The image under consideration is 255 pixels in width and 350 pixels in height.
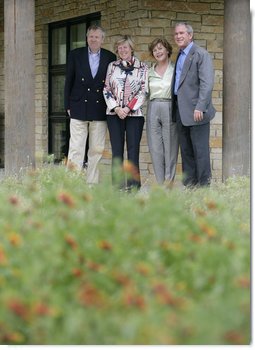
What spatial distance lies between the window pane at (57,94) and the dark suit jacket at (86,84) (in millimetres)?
3103

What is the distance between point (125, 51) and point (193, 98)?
763 millimetres

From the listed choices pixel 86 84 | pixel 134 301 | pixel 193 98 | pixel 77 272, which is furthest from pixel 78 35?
pixel 134 301

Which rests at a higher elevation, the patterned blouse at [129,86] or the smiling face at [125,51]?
the smiling face at [125,51]

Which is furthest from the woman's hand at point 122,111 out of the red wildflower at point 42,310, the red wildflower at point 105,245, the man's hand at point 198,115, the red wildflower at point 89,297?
the red wildflower at point 42,310

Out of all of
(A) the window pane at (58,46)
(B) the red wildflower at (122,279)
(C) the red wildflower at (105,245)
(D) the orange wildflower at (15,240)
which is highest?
(A) the window pane at (58,46)

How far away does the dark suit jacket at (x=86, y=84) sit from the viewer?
24.6 ft

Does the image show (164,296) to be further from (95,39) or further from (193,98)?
(95,39)

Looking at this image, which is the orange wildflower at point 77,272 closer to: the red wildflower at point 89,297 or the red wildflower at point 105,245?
the red wildflower at point 105,245

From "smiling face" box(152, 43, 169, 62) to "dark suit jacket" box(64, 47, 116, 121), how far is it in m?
0.55

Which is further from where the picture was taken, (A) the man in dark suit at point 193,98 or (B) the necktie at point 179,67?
(B) the necktie at point 179,67

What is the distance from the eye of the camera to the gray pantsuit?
284 inches

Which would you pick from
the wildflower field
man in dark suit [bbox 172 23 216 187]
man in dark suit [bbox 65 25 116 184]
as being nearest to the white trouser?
man in dark suit [bbox 65 25 116 184]

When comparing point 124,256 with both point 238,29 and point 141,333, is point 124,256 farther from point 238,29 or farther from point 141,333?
point 238,29

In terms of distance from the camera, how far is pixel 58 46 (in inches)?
420
